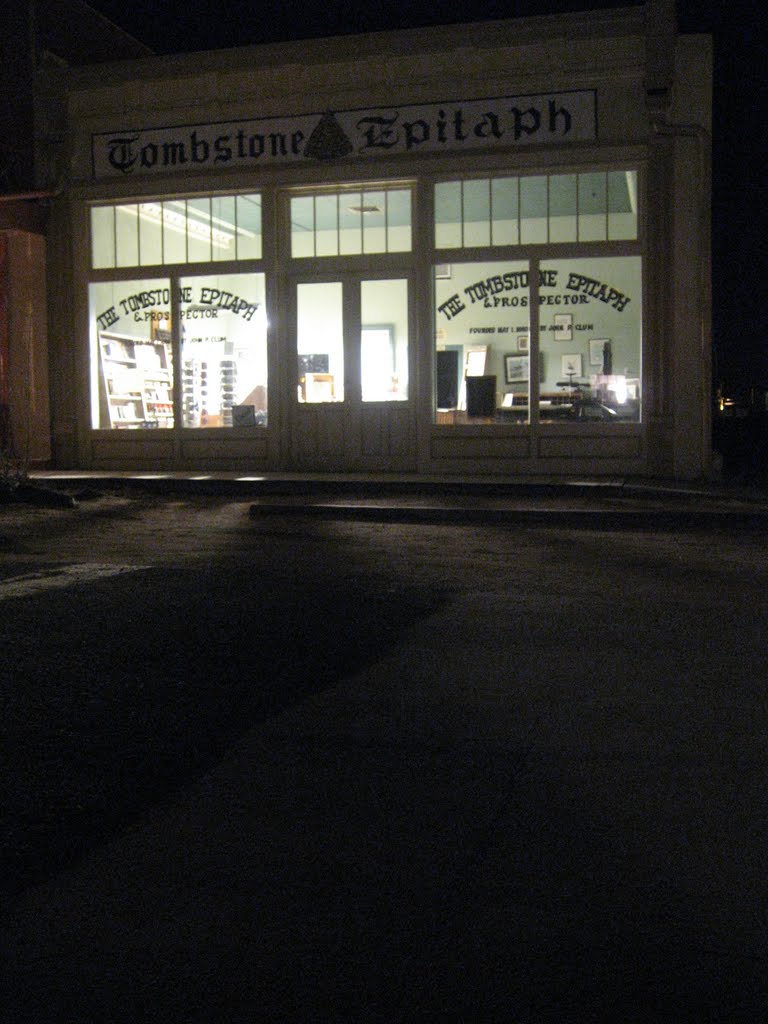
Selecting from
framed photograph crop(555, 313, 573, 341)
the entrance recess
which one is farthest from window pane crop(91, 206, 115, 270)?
framed photograph crop(555, 313, 573, 341)

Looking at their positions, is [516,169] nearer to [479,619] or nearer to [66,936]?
[479,619]

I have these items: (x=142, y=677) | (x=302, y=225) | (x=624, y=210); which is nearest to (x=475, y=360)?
(x=624, y=210)

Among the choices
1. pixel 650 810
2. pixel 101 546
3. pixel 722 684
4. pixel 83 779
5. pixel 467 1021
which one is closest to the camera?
pixel 467 1021

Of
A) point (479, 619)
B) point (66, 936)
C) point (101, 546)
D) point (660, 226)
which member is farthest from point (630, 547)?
point (66, 936)

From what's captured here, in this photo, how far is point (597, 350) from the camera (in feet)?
53.3

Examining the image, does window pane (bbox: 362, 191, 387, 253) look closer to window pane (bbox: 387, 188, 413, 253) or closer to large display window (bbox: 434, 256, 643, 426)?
window pane (bbox: 387, 188, 413, 253)

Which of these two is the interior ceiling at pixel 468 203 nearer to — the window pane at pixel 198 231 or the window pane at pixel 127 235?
the window pane at pixel 198 231

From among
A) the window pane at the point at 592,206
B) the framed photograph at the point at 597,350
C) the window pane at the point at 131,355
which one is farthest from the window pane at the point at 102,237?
the framed photograph at the point at 597,350

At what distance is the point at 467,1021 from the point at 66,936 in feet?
3.77

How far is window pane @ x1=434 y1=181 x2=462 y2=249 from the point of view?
54.9 feet

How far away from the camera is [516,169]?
53.9 feet

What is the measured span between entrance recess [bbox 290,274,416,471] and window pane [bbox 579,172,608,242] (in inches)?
99.3

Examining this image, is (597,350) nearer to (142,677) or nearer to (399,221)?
(399,221)

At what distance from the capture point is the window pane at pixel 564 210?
53.5 feet
